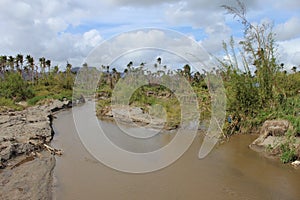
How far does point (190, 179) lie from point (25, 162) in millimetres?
4635

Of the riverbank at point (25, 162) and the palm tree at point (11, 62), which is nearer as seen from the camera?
the riverbank at point (25, 162)

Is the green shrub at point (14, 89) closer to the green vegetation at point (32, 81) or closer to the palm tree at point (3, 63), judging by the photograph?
the green vegetation at point (32, 81)

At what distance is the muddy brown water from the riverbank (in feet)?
1.09

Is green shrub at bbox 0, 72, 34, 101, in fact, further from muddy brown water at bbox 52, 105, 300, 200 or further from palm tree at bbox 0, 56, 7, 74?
muddy brown water at bbox 52, 105, 300, 200

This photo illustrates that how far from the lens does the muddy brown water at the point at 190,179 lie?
599 centimetres

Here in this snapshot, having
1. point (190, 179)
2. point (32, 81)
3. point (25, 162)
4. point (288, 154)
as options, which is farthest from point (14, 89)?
point (288, 154)

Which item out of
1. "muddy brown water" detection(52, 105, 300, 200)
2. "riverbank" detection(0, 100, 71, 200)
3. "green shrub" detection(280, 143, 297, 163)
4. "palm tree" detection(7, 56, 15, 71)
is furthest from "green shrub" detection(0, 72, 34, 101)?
"green shrub" detection(280, 143, 297, 163)

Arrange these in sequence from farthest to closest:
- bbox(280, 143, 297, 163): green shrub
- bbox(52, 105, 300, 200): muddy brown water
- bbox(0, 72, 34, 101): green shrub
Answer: bbox(0, 72, 34, 101): green shrub → bbox(280, 143, 297, 163): green shrub → bbox(52, 105, 300, 200): muddy brown water

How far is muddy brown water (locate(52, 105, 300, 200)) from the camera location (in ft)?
19.6

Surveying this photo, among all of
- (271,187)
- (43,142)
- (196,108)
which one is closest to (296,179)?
(271,187)

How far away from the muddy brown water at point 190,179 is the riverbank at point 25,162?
0.33 meters

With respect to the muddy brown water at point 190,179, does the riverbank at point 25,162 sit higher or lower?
higher

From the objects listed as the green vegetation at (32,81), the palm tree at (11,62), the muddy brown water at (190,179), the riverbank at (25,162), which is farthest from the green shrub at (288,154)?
the palm tree at (11,62)

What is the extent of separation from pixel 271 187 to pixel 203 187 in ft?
4.80
